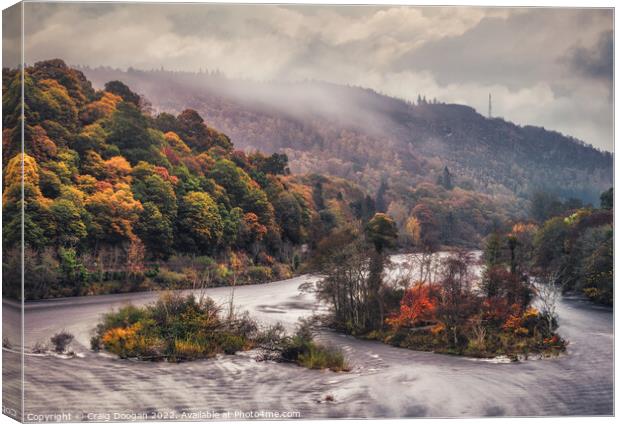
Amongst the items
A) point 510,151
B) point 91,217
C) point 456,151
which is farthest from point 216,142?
point 510,151

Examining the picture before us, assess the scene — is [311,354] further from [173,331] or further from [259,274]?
[173,331]

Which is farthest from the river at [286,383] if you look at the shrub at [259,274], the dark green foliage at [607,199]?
the dark green foliage at [607,199]

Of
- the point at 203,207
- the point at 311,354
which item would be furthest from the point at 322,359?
the point at 203,207

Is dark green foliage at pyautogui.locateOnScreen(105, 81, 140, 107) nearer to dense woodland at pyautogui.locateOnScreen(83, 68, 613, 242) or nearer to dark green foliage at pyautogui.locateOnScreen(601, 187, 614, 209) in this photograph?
dense woodland at pyautogui.locateOnScreen(83, 68, 613, 242)

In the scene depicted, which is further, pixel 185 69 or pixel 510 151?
pixel 510 151

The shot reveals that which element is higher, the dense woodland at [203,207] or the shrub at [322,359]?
the dense woodland at [203,207]

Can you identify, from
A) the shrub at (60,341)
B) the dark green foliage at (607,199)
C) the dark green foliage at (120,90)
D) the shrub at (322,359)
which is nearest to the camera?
the shrub at (60,341)

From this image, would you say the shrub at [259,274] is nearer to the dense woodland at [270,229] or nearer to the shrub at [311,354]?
the dense woodland at [270,229]

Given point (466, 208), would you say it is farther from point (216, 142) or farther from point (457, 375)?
point (216, 142)
